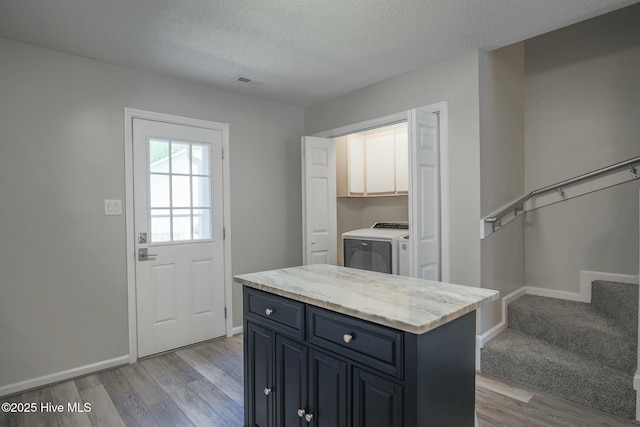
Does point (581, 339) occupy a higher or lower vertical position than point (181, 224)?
lower

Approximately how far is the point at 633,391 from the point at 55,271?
12.8ft

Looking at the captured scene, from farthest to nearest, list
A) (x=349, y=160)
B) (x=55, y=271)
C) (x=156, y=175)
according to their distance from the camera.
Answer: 1. (x=349, y=160)
2. (x=156, y=175)
3. (x=55, y=271)

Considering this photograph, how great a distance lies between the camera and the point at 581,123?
10.3 feet

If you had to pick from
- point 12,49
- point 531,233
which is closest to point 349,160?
point 531,233

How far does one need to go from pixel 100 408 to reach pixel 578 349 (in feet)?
10.8

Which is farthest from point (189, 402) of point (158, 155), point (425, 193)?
point (425, 193)

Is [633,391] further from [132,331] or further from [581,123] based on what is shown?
[132,331]

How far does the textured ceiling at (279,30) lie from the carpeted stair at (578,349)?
210cm

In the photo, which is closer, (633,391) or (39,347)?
(633,391)

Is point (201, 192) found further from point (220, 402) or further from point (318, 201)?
point (220, 402)

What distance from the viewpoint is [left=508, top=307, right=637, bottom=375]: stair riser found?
2.31m

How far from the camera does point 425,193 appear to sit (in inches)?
112

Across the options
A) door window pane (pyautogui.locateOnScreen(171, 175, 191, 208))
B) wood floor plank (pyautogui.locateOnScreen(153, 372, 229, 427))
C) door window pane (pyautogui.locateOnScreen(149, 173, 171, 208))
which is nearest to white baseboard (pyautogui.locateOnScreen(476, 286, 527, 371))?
wood floor plank (pyautogui.locateOnScreen(153, 372, 229, 427))

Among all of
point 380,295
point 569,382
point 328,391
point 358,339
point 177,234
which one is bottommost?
point 569,382
